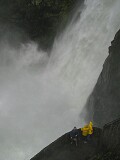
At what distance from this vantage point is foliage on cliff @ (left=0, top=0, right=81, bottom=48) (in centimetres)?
4997

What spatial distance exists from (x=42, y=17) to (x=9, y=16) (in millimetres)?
5785

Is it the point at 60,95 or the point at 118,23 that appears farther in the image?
the point at 60,95

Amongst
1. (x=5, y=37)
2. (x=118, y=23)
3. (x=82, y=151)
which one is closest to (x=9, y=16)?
(x=5, y=37)

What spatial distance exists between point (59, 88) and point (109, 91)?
1578cm

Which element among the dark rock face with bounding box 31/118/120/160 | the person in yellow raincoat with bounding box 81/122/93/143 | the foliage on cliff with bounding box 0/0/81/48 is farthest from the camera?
the foliage on cliff with bounding box 0/0/81/48

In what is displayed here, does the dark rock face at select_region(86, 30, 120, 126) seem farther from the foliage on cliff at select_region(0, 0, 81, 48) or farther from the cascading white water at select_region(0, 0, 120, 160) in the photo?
the foliage on cliff at select_region(0, 0, 81, 48)

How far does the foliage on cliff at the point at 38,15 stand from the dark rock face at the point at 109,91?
1962 cm

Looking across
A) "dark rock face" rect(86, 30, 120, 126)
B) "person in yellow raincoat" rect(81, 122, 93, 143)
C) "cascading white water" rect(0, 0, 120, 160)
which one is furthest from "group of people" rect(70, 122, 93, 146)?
"cascading white water" rect(0, 0, 120, 160)

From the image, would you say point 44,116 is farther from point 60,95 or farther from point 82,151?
point 82,151

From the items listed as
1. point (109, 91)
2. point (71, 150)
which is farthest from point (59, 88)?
point (71, 150)

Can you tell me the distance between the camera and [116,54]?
31.0 m

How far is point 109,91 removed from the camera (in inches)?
1227

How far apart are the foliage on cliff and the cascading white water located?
2816 mm

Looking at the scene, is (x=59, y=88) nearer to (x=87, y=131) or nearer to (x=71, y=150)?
(x=71, y=150)
